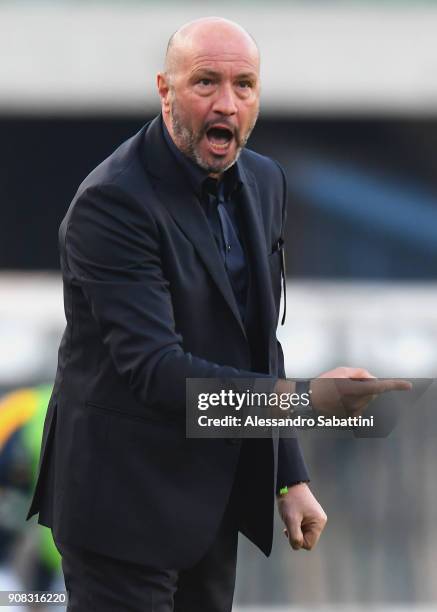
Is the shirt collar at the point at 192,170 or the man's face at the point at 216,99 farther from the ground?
the man's face at the point at 216,99

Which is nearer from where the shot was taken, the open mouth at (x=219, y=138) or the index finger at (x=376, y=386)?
the index finger at (x=376, y=386)

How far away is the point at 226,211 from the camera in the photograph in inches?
119

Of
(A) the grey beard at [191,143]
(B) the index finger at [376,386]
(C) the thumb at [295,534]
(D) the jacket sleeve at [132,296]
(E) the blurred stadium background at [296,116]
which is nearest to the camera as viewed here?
(B) the index finger at [376,386]

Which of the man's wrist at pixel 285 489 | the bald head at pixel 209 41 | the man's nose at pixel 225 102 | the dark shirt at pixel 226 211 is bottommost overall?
the man's wrist at pixel 285 489

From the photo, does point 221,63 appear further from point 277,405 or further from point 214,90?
point 277,405

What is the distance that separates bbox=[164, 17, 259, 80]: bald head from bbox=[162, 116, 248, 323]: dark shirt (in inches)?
6.9

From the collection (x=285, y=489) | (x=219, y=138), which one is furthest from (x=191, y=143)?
(x=285, y=489)

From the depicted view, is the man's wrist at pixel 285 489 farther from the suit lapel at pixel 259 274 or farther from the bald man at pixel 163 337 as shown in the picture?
the suit lapel at pixel 259 274

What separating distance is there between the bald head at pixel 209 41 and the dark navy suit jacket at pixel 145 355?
0.60 feet

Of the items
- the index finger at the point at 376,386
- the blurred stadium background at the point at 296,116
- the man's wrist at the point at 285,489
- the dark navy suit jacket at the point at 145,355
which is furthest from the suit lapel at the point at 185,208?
the blurred stadium background at the point at 296,116

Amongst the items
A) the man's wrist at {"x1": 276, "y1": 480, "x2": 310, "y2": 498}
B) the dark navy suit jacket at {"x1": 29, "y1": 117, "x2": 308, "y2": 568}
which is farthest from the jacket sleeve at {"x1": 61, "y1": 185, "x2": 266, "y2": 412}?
the man's wrist at {"x1": 276, "y1": 480, "x2": 310, "y2": 498}

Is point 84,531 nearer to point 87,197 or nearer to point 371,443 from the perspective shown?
point 87,197

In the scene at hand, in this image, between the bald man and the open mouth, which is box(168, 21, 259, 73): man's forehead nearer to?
the bald man

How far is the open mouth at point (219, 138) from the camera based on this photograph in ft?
9.42
